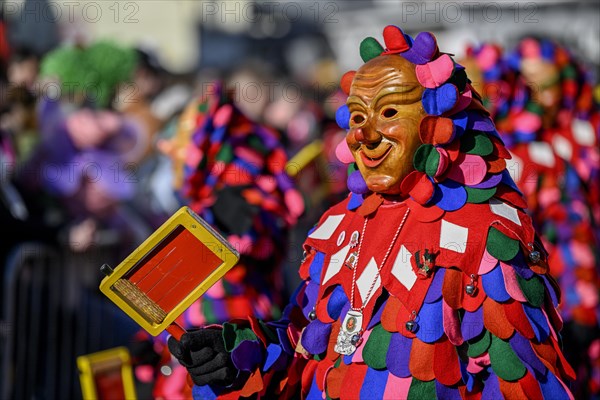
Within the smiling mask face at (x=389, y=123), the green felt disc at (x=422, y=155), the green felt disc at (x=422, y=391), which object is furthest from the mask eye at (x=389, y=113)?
the green felt disc at (x=422, y=391)

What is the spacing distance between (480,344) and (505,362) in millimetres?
72

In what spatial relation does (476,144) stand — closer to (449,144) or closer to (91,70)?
(449,144)

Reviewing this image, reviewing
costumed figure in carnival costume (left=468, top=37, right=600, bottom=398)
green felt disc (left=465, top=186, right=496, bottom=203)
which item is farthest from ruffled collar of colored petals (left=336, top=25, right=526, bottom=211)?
costumed figure in carnival costume (left=468, top=37, right=600, bottom=398)

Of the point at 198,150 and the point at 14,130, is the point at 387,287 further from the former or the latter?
the point at 14,130

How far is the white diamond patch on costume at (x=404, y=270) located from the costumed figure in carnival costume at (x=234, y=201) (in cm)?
137

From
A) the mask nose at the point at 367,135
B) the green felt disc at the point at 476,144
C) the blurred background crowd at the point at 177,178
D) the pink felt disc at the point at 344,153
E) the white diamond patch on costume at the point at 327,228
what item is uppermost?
the mask nose at the point at 367,135

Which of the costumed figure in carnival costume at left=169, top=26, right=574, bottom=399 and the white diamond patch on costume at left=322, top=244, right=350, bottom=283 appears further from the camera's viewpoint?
the white diamond patch on costume at left=322, top=244, right=350, bottom=283

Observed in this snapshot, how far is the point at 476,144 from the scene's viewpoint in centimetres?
231

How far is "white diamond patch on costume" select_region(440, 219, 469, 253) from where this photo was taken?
2211mm

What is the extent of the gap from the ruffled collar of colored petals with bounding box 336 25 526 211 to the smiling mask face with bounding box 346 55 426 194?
24 mm

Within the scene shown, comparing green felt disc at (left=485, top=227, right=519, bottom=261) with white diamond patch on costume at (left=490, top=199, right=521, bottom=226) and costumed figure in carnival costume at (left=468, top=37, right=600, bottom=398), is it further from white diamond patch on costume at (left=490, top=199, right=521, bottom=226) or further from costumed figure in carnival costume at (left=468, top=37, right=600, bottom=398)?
costumed figure in carnival costume at (left=468, top=37, right=600, bottom=398)

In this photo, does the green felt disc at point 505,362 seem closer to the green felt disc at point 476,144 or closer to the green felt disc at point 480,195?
the green felt disc at point 480,195

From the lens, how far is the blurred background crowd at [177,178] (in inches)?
150

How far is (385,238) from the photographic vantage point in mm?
2318
